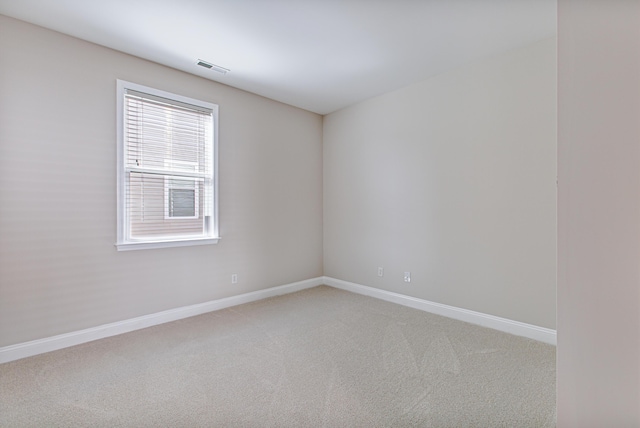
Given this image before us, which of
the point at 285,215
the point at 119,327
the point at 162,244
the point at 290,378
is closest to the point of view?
the point at 290,378

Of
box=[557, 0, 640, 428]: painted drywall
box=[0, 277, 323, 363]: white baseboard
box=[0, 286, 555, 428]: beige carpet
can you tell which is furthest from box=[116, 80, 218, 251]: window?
box=[557, 0, 640, 428]: painted drywall

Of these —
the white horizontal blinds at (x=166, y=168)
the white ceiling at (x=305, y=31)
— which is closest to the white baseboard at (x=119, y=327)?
the white horizontal blinds at (x=166, y=168)

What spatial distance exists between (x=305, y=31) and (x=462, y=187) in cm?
219

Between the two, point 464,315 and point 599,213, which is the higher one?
point 599,213

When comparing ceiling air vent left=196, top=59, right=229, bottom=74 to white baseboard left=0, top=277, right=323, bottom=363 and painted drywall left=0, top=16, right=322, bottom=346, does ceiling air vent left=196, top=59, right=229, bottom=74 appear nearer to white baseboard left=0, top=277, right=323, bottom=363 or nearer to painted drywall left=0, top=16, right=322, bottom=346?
painted drywall left=0, top=16, right=322, bottom=346

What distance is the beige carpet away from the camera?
1.64m

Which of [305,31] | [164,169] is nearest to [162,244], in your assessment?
[164,169]

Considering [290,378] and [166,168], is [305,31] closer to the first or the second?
[166,168]

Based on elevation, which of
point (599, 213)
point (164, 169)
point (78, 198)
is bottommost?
point (599, 213)

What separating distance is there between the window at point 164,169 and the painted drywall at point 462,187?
1.95 m

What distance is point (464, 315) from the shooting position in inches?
121

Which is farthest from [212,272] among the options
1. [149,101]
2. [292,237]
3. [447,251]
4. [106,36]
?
[447,251]

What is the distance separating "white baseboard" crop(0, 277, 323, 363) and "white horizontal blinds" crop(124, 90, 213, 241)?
2.69 ft

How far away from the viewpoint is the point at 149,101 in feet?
9.77
